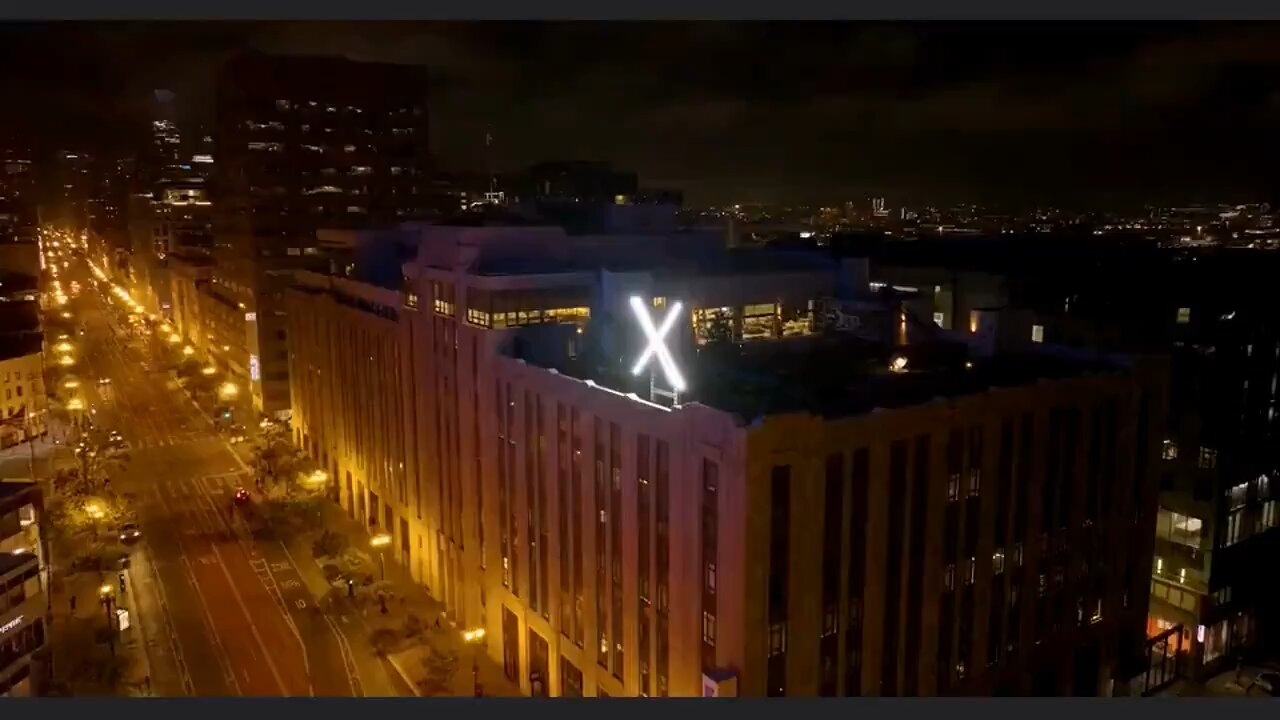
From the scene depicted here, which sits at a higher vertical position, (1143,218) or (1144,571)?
(1143,218)

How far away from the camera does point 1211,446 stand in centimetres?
3247

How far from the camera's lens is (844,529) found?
20922 millimetres

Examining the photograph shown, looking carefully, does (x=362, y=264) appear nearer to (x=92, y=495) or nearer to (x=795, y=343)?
(x=92, y=495)

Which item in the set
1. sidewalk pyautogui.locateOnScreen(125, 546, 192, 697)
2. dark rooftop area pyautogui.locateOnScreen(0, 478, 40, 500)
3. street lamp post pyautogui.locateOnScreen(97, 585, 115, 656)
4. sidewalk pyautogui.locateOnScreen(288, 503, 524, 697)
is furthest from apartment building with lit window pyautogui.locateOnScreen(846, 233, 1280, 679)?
dark rooftop area pyautogui.locateOnScreen(0, 478, 40, 500)

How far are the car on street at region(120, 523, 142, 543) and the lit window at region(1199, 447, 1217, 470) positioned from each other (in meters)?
46.7

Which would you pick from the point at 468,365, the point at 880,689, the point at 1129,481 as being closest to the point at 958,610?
the point at 880,689

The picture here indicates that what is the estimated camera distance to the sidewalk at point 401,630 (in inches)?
1217

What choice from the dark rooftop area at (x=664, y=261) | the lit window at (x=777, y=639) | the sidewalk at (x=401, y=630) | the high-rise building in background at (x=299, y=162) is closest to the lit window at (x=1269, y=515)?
the dark rooftop area at (x=664, y=261)

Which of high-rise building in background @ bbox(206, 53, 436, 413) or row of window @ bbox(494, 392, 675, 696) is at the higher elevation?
high-rise building in background @ bbox(206, 53, 436, 413)

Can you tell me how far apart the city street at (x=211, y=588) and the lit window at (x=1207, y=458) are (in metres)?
31.3

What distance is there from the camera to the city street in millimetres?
29969

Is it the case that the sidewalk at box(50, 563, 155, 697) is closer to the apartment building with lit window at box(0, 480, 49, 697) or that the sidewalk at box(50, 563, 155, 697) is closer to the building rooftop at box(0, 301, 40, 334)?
the apartment building with lit window at box(0, 480, 49, 697)

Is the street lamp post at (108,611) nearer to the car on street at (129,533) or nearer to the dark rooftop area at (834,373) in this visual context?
the car on street at (129,533)

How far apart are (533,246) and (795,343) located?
12.4 m
